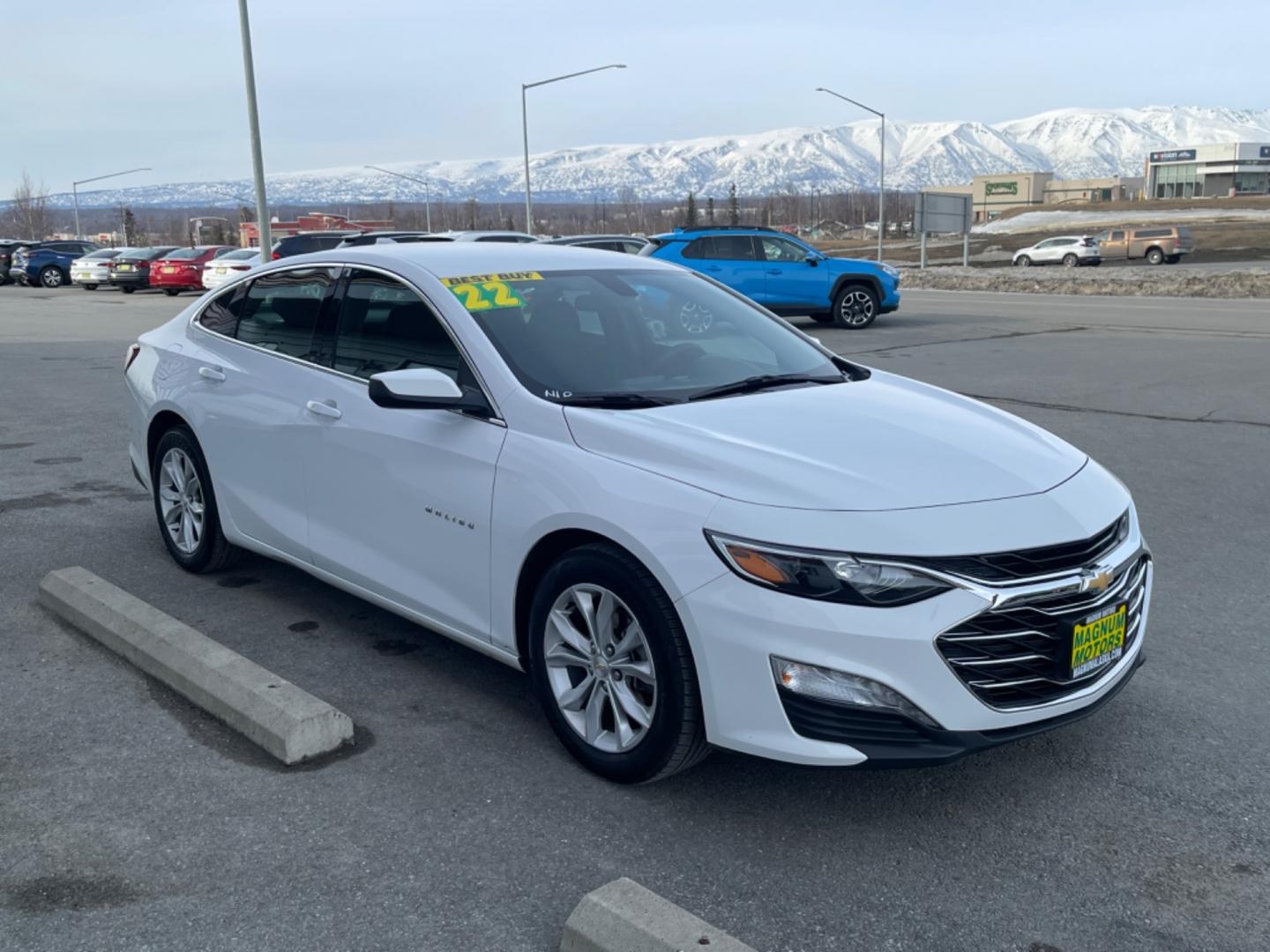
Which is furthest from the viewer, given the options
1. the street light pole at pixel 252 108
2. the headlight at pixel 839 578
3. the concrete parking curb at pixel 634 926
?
the street light pole at pixel 252 108

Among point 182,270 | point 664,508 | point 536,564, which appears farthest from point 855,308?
point 182,270

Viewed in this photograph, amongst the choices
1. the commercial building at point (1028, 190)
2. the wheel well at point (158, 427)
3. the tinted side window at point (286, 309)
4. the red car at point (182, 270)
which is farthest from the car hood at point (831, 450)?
the commercial building at point (1028, 190)

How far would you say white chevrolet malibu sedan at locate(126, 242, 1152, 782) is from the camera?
3240 mm

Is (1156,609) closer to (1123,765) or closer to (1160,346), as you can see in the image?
(1123,765)

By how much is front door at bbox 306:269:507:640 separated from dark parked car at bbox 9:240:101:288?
43.5m

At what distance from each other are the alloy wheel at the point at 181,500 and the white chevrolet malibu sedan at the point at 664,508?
31 cm

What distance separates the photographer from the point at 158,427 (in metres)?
5.99

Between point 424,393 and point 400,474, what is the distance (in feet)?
1.39

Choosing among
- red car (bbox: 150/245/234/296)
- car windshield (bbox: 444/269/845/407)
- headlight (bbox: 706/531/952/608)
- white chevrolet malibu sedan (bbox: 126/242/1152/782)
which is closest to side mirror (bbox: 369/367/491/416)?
white chevrolet malibu sedan (bbox: 126/242/1152/782)

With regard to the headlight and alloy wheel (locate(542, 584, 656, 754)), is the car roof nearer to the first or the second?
alloy wheel (locate(542, 584, 656, 754))

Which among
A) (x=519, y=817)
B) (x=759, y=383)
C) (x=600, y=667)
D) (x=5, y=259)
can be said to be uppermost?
(x=5, y=259)

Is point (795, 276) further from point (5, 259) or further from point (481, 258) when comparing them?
point (5, 259)

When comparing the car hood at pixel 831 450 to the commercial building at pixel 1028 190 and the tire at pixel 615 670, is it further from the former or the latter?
the commercial building at pixel 1028 190

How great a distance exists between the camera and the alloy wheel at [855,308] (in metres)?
20.8
